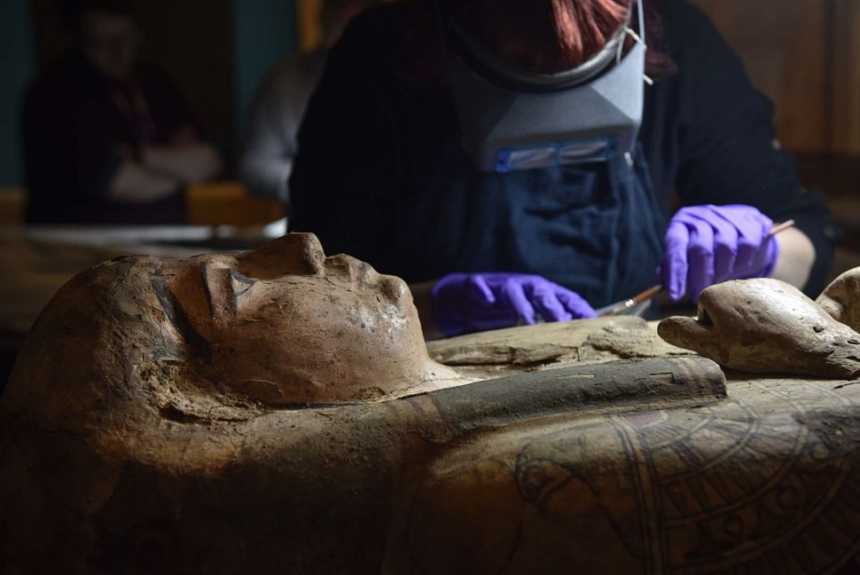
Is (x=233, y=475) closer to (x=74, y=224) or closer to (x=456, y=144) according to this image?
(x=456, y=144)

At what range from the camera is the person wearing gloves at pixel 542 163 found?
188cm

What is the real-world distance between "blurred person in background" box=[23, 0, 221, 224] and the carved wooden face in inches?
67.4

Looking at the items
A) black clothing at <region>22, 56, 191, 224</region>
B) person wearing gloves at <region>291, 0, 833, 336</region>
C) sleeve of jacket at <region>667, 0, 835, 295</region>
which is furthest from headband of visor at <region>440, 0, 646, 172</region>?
black clothing at <region>22, 56, 191, 224</region>

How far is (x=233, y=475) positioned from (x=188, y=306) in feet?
0.97

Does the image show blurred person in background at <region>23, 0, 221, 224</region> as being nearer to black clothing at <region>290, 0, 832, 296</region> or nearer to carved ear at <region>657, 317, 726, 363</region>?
black clothing at <region>290, 0, 832, 296</region>

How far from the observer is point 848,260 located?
2428mm

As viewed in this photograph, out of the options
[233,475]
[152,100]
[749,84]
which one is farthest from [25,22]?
[233,475]

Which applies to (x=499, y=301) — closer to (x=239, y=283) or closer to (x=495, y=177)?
(x=495, y=177)

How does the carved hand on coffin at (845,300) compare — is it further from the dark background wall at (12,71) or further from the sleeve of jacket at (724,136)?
the dark background wall at (12,71)

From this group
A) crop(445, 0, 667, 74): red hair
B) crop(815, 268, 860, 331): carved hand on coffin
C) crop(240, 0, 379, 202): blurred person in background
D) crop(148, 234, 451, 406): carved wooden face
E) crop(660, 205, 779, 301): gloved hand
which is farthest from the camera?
crop(240, 0, 379, 202): blurred person in background

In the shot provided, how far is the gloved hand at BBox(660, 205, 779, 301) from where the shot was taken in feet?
6.44

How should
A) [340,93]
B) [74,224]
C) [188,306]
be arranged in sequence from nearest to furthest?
[188,306]
[340,93]
[74,224]

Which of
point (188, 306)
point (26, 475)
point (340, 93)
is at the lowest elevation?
point (26, 475)

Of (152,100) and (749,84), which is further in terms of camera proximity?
(152,100)
